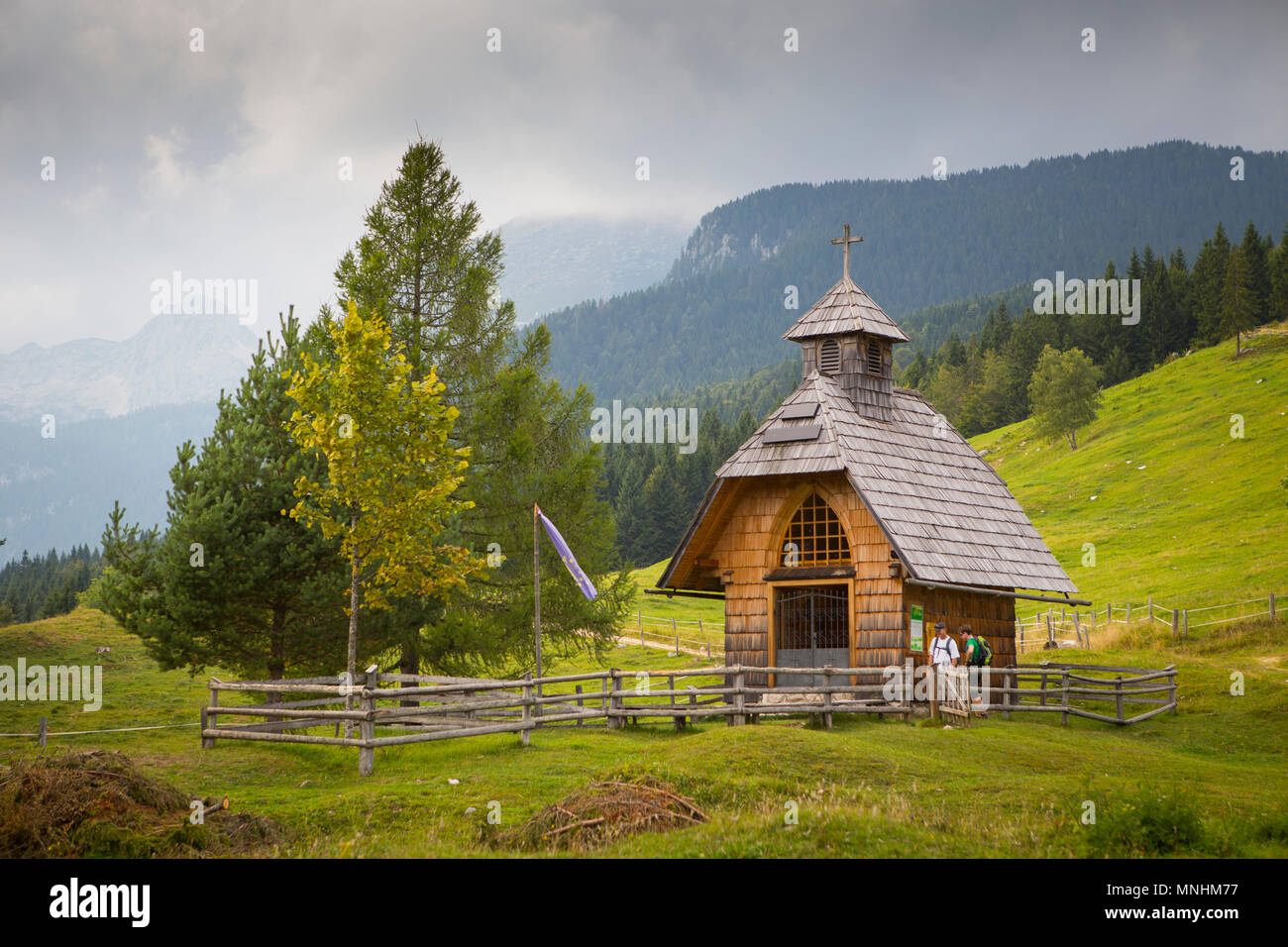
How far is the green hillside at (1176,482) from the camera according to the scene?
1993 inches

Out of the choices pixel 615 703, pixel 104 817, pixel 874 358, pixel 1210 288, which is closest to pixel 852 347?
pixel 874 358

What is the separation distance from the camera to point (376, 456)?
22453 mm

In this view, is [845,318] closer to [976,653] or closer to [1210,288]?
[976,653]

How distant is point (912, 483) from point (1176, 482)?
48.7 metres

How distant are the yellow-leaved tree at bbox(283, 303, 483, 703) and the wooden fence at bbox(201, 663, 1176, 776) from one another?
1.77 m

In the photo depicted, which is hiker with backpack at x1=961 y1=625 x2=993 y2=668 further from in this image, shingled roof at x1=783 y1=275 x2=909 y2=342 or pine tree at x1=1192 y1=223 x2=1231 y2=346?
pine tree at x1=1192 y1=223 x2=1231 y2=346

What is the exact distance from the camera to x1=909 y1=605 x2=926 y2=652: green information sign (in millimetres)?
24484

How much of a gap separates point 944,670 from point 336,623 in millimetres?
13049
